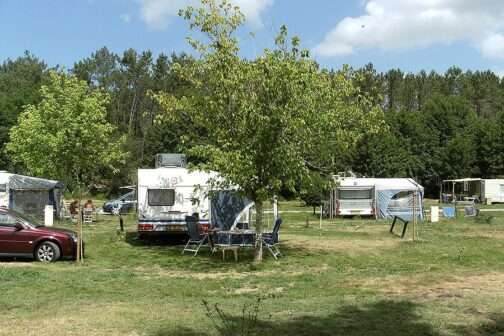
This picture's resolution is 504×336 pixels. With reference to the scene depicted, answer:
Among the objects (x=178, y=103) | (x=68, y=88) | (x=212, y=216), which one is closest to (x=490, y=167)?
(x=68, y=88)

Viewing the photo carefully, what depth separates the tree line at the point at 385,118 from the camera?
55500 millimetres

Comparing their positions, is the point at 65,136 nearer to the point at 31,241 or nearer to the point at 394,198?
the point at 31,241

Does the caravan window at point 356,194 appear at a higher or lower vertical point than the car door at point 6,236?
higher

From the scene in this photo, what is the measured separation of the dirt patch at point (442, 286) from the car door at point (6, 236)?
25.0ft

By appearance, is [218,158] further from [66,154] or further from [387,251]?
[66,154]

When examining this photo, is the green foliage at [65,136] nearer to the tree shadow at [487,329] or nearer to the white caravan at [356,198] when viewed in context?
the white caravan at [356,198]

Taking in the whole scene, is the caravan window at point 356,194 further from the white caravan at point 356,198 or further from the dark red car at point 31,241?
the dark red car at point 31,241

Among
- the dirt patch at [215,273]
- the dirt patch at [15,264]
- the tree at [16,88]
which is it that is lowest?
the dirt patch at [215,273]

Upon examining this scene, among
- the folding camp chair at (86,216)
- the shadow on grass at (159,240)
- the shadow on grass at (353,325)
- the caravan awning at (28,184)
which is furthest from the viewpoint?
the folding camp chair at (86,216)

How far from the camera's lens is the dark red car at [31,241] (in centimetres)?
1342

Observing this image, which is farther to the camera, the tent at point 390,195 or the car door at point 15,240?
the tent at point 390,195

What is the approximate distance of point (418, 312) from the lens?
7469mm

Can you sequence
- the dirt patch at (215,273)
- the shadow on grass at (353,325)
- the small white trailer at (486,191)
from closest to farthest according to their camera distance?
the shadow on grass at (353,325) → the dirt patch at (215,273) → the small white trailer at (486,191)

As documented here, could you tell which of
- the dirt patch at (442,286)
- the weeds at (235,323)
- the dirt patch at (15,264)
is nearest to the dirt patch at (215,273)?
the dirt patch at (442,286)
